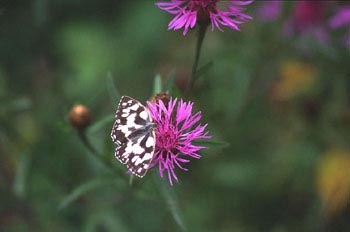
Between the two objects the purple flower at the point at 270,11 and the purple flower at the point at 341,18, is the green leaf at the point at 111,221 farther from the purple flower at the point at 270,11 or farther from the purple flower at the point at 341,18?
the purple flower at the point at 341,18

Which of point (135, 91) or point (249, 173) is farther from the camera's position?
point (135, 91)

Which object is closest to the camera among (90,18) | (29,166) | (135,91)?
(29,166)

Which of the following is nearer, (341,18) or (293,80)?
(341,18)

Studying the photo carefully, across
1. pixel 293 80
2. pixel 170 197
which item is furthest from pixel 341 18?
pixel 170 197

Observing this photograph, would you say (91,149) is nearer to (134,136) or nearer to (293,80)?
(134,136)

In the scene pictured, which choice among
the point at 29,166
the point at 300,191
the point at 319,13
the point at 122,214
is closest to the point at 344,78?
the point at 319,13

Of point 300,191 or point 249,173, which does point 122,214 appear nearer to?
point 249,173

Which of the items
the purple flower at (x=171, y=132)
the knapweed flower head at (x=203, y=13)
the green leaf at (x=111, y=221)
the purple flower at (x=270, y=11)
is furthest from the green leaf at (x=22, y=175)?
the purple flower at (x=270, y=11)
